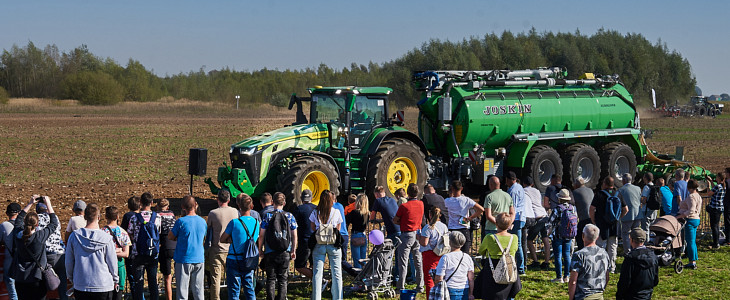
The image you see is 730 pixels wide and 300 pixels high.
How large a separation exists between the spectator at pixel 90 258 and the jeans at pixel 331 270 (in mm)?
2513

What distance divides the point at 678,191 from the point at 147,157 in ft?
61.5

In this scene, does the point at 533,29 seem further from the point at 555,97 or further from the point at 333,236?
the point at 333,236

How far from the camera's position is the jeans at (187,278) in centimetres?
898

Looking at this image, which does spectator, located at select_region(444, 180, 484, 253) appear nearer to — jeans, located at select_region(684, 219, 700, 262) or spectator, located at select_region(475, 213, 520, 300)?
spectator, located at select_region(475, 213, 520, 300)

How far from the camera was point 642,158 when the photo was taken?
69.3ft

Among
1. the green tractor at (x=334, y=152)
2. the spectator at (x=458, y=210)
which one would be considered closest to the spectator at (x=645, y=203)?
the spectator at (x=458, y=210)

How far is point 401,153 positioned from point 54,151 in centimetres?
1617

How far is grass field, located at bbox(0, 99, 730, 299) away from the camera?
11578 mm

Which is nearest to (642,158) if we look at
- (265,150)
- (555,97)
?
(555,97)

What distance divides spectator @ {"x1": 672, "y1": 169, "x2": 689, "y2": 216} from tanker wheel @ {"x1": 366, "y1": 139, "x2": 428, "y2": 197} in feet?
17.2

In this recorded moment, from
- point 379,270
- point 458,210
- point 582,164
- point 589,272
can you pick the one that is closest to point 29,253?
point 379,270

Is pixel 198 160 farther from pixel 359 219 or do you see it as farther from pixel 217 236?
pixel 217 236

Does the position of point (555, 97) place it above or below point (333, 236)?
above

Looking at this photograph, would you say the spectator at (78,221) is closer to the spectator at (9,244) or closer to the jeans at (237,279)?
the spectator at (9,244)
